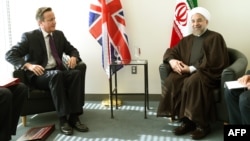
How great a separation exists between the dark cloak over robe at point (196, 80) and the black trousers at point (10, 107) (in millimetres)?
1294

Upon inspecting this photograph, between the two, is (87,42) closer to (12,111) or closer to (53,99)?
(53,99)

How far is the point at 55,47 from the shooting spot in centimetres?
342

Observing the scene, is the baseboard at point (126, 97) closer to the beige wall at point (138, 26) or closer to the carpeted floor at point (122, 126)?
the beige wall at point (138, 26)

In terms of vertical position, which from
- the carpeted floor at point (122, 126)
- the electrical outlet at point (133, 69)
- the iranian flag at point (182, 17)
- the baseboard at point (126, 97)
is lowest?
the carpeted floor at point (122, 126)

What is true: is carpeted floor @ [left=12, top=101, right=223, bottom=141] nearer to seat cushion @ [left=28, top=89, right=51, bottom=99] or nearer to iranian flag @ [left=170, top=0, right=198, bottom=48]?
seat cushion @ [left=28, top=89, right=51, bottom=99]

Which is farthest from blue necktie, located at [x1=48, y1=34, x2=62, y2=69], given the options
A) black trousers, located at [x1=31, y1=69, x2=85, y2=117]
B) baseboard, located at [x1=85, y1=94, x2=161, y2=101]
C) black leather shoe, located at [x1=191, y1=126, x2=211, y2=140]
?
black leather shoe, located at [x1=191, y1=126, x2=211, y2=140]

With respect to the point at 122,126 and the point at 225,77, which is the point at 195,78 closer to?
the point at 225,77

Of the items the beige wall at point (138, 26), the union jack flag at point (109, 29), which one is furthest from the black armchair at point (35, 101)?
the beige wall at point (138, 26)

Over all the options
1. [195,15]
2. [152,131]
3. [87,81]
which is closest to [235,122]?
[152,131]

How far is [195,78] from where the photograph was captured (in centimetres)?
289

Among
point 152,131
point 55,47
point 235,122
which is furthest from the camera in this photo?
point 55,47

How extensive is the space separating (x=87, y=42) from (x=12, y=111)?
1.59 m

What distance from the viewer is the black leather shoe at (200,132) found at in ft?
9.29

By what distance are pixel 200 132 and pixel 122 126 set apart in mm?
785
